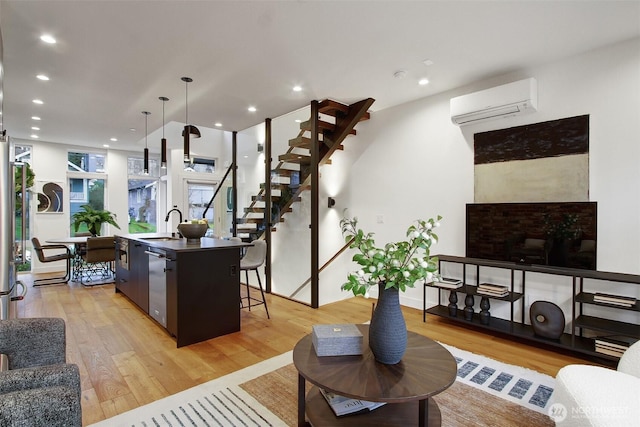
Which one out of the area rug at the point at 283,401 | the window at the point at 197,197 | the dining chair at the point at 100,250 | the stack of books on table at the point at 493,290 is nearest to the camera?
the area rug at the point at 283,401

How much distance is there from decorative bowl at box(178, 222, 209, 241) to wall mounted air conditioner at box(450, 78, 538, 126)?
3133mm

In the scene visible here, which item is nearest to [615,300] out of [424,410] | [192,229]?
[424,410]

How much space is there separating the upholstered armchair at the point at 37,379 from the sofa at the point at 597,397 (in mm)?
1935

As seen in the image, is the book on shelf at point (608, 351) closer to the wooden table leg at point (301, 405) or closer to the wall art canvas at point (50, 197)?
the wooden table leg at point (301, 405)

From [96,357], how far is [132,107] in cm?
346

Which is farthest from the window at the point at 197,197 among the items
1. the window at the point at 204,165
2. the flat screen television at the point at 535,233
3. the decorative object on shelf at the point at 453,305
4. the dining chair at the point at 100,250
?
the flat screen television at the point at 535,233

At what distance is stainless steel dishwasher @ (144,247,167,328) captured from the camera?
3287 millimetres

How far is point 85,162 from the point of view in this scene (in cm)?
770

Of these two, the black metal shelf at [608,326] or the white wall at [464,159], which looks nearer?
the black metal shelf at [608,326]

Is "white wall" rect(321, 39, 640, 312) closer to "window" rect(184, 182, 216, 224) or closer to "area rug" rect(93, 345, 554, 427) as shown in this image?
"area rug" rect(93, 345, 554, 427)

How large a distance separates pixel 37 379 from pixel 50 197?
25.5ft

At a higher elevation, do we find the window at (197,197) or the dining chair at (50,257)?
the window at (197,197)

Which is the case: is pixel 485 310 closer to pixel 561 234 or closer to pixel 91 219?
pixel 561 234

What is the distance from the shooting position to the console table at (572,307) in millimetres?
2648
